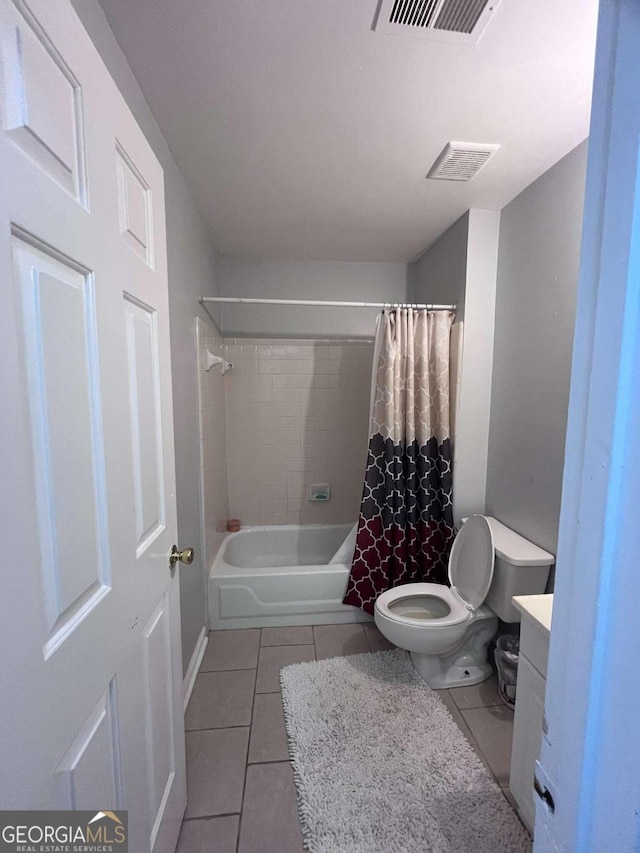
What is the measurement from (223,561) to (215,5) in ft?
8.21

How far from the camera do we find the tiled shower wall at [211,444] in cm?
201

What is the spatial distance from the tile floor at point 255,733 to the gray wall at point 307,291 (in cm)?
209

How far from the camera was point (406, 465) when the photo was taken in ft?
6.93

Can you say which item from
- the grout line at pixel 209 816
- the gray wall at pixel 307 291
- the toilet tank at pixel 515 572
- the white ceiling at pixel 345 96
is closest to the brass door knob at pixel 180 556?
the grout line at pixel 209 816

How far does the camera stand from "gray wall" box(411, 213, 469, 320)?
1978 millimetres

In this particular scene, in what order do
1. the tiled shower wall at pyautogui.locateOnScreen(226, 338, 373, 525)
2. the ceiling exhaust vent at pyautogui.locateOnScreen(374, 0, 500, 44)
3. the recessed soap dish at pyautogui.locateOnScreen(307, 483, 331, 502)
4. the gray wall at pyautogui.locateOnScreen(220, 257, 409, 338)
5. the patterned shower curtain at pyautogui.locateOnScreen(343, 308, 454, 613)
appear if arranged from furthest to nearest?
the recessed soap dish at pyautogui.locateOnScreen(307, 483, 331, 502)
the tiled shower wall at pyautogui.locateOnScreen(226, 338, 373, 525)
the gray wall at pyautogui.locateOnScreen(220, 257, 409, 338)
the patterned shower curtain at pyautogui.locateOnScreen(343, 308, 454, 613)
the ceiling exhaust vent at pyautogui.locateOnScreen(374, 0, 500, 44)

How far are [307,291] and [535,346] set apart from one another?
1646 millimetres

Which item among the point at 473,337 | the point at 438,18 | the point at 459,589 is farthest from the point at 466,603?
the point at 438,18

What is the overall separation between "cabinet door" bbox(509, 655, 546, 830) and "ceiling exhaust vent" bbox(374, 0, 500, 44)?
185cm

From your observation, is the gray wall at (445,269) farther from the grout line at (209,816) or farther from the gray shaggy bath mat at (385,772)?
the grout line at (209,816)

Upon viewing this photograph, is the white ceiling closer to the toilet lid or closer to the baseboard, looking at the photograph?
the toilet lid

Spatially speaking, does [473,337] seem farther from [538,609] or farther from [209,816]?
[209,816]

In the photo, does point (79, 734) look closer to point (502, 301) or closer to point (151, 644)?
point (151, 644)

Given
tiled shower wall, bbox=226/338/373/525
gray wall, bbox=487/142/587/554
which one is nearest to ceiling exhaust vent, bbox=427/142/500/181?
gray wall, bbox=487/142/587/554
